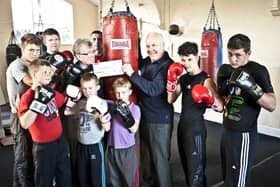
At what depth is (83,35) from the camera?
7.98 meters

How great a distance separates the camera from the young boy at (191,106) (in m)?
2.23

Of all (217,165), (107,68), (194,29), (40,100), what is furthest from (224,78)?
(194,29)

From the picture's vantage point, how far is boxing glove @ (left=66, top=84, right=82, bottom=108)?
2.17 meters

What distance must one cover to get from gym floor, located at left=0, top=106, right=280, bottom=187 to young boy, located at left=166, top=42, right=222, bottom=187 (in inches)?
28.0

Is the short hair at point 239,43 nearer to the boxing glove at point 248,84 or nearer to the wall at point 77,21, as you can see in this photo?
the boxing glove at point 248,84

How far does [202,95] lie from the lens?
2.05 meters

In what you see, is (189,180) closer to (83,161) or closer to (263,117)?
(83,161)

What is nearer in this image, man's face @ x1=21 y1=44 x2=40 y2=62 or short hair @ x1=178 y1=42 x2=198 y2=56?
short hair @ x1=178 y1=42 x2=198 y2=56

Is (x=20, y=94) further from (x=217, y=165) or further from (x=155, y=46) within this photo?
(x=217, y=165)

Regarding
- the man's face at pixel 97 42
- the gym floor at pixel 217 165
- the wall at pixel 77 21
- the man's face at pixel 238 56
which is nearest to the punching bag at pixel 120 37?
the man's face at pixel 97 42

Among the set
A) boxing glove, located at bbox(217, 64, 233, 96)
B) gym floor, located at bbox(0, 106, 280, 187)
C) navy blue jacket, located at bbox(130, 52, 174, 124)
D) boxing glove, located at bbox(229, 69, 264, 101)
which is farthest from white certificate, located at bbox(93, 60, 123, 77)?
gym floor, located at bbox(0, 106, 280, 187)

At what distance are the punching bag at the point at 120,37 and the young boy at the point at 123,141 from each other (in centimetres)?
17

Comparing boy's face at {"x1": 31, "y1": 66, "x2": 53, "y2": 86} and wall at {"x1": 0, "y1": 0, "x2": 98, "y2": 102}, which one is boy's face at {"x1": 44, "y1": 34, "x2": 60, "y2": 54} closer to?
boy's face at {"x1": 31, "y1": 66, "x2": 53, "y2": 86}

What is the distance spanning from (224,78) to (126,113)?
0.78m
